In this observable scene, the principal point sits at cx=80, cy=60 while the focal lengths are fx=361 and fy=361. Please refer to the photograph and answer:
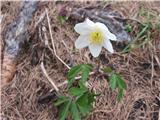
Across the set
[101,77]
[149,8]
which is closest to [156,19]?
[149,8]

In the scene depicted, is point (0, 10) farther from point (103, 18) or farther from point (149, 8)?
point (149, 8)

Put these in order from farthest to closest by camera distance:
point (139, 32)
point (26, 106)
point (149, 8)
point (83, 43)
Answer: point (149, 8) < point (139, 32) < point (26, 106) < point (83, 43)

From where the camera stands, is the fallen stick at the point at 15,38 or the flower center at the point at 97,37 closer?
the flower center at the point at 97,37

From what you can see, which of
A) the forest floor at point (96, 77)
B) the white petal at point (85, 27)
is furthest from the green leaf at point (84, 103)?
the white petal at point (85, 27)

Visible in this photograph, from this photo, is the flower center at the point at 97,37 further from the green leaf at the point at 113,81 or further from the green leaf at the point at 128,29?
the green leaf at the point at 128,29

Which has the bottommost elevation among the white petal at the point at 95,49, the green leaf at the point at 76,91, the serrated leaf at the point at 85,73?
the green leaf at the point at 76,91

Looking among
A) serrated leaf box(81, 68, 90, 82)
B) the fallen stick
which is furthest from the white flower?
the fallen stick

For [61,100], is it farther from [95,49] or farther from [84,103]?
[95,49]

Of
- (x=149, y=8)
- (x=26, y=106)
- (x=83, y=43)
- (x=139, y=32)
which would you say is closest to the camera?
(x=83, y=43)
